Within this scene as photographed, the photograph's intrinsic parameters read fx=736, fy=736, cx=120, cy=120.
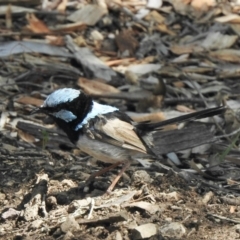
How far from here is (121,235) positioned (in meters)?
4.46

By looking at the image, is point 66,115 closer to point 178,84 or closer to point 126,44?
point 178,84

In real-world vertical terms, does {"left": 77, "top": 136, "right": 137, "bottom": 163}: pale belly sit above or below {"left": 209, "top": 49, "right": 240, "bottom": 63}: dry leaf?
above

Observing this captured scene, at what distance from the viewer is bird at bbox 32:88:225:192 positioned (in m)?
5.16

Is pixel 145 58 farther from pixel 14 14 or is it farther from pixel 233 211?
pixel 233 211

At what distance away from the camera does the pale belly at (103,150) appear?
514 centimetres

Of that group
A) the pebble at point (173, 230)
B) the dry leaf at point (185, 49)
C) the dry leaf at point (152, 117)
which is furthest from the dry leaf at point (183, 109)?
the pebble at point (173, 230)

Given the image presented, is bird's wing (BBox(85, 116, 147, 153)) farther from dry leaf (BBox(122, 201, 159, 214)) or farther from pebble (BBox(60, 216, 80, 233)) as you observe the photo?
pebble (BBox(60, 216, 80, 233))

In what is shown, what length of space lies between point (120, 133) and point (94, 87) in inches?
72.4

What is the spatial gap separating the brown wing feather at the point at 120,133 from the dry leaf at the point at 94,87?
1689 mm

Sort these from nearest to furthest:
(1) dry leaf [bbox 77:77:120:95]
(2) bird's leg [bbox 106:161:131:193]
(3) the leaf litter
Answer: (3) the leaf litter
(2) bird's leg [bbox 106:161:131:193]
(1) dry leaf [bbox 77:77:120:95]

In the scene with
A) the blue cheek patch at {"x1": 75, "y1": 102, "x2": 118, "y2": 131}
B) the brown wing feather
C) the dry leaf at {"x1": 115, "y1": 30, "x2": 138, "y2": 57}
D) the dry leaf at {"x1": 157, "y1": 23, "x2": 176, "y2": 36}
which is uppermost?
the blue cheek patch at {"x1": 75, "y1": 102, "x2": 118, "y2": 131}

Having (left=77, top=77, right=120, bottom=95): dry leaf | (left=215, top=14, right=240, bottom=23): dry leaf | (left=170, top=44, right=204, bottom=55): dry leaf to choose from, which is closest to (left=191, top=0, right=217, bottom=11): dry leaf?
(left=215, top=14, right=240, bottom=23): dry leaf

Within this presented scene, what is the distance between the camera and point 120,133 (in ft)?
17.1

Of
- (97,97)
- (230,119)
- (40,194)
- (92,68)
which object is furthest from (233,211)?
(92,68)
